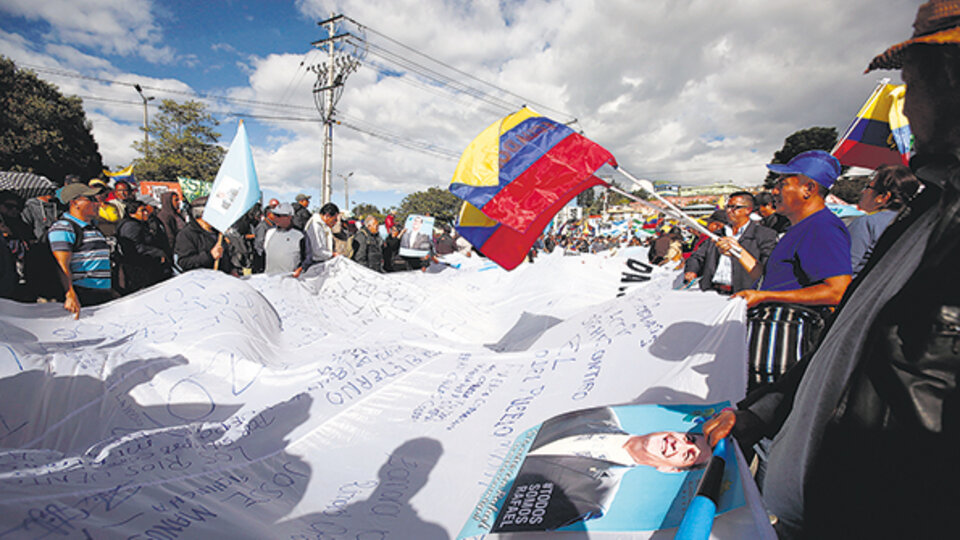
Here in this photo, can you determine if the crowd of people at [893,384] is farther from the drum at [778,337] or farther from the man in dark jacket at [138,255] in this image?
the man in dark jacket at [138,255]

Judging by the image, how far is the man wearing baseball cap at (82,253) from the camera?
11.0 ft

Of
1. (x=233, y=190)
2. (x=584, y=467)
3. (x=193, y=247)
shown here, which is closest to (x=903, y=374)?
(x=584, y=467)

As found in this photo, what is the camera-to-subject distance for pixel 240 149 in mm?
5215

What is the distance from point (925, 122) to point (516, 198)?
2700mm

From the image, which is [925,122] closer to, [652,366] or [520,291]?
[652,366]

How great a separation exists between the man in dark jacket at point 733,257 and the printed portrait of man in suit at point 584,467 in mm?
2168

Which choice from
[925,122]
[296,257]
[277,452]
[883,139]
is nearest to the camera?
[925,122]

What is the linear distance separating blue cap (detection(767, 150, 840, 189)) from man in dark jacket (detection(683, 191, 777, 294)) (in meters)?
0.81

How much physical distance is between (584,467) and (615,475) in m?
0.10

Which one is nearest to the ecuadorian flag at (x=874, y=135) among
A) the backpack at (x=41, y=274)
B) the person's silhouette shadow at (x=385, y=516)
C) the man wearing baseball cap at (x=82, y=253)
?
the person's silhouette shadow at (x=385, y=516)

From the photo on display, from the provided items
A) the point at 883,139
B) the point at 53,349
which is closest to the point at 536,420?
the point at 53,349

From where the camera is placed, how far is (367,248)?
26.1 feet

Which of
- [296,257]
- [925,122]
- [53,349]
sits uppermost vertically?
[925,122]

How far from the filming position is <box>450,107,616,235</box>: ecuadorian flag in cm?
328
